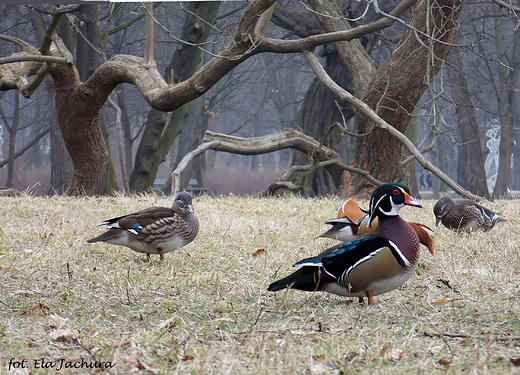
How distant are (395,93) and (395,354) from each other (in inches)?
387

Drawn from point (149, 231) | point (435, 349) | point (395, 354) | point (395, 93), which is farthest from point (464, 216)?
point (395, 93)

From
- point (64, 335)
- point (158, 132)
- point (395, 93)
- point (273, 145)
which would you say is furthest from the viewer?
point (158, 132)

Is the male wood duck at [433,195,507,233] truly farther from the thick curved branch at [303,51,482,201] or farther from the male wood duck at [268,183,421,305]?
the male wood duck at [268,183,421,305]

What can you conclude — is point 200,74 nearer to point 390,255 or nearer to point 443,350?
point 390,255

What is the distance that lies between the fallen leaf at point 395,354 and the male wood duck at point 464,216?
13.8ft

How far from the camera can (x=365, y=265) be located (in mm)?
4102

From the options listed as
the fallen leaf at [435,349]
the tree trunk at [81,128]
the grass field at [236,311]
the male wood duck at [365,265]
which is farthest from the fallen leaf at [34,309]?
the tree trunk at [81,128]

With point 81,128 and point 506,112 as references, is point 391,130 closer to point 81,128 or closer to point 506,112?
point 81,128

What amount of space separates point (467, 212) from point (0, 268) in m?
4.46

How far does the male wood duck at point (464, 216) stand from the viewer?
284 inches

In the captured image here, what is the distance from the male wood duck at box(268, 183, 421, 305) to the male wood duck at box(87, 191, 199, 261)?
1.62 metres

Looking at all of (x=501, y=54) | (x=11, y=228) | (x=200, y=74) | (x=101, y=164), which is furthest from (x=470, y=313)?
→ (x=501, y=54)

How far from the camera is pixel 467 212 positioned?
23.6 feet

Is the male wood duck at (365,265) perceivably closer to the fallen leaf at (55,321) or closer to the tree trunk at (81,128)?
the fallen leaf at (55,321)
